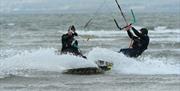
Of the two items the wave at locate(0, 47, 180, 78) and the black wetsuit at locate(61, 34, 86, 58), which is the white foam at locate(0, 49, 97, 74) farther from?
the black wetsuit at locate(61, 34, 86, 58)

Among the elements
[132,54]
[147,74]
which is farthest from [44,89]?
[132,54]

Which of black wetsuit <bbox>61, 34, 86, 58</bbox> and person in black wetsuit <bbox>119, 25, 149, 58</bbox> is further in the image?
person in black wetsuit <bbox>119, 25, 149, 58</bbox>

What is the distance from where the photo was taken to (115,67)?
66.8ft

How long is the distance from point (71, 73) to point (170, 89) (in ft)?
15.0

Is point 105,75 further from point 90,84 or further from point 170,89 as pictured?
point 170,89

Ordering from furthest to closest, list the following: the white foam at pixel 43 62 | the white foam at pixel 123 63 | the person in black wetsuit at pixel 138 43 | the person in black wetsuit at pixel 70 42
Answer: the person in black wetsuit at pixel 138 43
the white foam at pixel 123 63
the person in black wetsuit at pixel 70 42
the white foam at pixel 43 62

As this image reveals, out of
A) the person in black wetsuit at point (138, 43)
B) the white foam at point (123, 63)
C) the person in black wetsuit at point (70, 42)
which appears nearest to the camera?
the person in black wetsuit at point (70, 42)

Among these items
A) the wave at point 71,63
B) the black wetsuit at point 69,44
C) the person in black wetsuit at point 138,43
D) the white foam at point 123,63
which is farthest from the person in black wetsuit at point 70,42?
the person in black wetsuit at point 138,43

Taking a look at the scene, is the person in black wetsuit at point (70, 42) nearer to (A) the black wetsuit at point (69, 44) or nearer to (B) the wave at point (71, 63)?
(A) the black wetsuit at point (69, 44)

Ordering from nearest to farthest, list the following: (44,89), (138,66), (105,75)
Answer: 1. (44,89)
2. (105,75)
3. (138,66)

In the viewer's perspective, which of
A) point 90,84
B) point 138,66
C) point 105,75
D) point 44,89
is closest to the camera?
point 44,89

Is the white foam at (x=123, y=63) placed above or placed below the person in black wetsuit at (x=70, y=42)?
below

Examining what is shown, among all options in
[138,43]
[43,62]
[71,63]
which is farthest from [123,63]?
[43,62]

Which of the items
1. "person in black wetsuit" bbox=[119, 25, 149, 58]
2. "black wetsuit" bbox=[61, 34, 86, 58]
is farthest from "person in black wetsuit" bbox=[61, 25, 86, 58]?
"person in black wetsuit" bbox=[119, 25, 149, 58]
